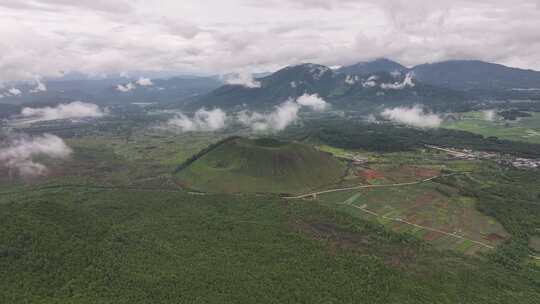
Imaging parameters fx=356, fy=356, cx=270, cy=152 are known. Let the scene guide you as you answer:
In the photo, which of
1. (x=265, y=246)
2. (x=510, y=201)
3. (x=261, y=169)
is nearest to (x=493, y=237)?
(x=510, y=201)

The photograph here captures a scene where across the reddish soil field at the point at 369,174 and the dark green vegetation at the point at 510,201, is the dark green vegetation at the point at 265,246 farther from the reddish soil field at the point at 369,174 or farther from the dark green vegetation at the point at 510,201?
the reddish soil field at the point at 369,174

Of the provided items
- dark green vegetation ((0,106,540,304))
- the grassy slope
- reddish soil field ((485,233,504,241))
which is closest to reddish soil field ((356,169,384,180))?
dark green vegetation ((0,106,540,304))

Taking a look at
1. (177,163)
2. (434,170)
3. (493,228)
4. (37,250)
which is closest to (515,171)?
(434,170)

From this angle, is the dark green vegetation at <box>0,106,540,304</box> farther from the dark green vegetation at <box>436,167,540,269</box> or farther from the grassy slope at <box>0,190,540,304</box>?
the dark green vegetation at <box>436,167,540,269</box>

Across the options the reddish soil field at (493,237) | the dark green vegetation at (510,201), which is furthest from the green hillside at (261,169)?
the reddish soil field at (493,237)

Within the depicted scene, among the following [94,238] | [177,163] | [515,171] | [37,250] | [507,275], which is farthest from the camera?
[177,163]

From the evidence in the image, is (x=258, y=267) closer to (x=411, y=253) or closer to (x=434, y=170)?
(x=411, y=253)

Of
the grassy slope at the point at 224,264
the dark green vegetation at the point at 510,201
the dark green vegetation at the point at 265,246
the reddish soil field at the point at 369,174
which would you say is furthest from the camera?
the reddish soil field at the point at 369,174
